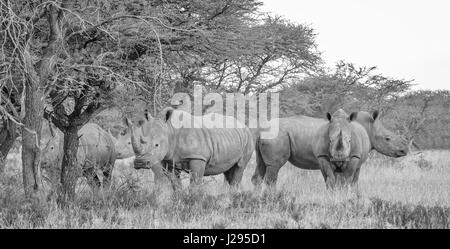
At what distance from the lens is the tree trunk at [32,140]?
7328 mm

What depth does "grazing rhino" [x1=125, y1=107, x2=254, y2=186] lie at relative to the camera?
346 inches

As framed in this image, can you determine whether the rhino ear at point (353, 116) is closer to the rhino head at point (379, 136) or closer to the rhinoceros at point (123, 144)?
the rhino head at point (379, 136)

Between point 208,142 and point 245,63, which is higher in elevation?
point 245,63

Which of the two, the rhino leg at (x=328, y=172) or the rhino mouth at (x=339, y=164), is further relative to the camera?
the rhino leg at (x=328, y=172)

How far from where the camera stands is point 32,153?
7.41 m

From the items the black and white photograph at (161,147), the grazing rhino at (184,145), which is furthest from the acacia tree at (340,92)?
the grazing rhino at (184,145)

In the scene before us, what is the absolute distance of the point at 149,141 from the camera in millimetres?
8820

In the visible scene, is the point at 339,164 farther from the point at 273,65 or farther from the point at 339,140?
the point at 273,65

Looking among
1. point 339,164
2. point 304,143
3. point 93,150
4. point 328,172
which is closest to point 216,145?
point 328,172

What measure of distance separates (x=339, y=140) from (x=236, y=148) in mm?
1675
